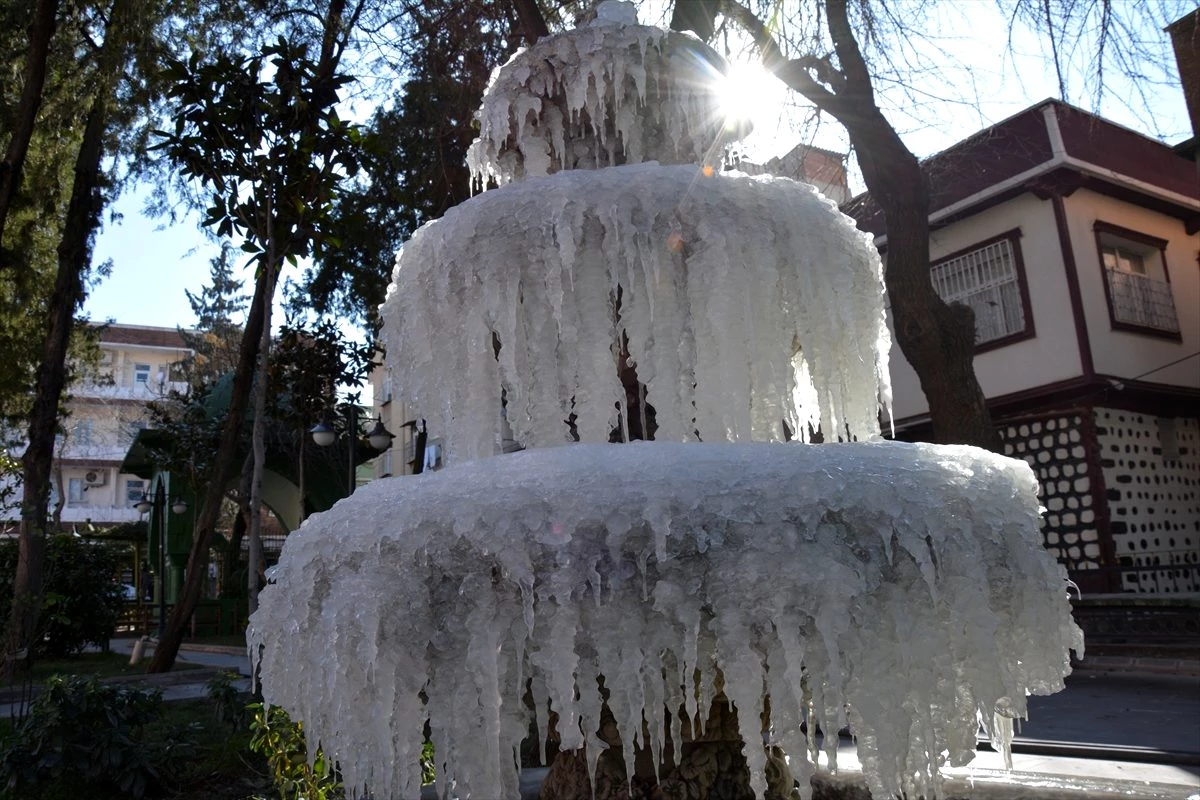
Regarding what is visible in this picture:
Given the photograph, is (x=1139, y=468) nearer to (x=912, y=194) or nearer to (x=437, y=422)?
(x=912, y=194)

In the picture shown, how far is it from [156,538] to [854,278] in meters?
21.2

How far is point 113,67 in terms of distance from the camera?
36.2 ft

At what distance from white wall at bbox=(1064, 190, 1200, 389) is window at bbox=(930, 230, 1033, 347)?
2.61 ft

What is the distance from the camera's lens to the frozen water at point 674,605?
7.10 feet

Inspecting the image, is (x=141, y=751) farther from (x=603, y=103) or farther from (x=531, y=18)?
(x=531, y=18)

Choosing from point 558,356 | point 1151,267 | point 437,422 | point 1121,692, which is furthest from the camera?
point 1151,267

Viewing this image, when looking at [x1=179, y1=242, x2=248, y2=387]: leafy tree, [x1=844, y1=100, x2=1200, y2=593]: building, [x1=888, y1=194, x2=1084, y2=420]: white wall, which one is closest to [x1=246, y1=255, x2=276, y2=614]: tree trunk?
[x1=844, y1=100, x2=1200, y2=593]: building

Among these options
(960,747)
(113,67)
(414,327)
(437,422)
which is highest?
(113,67)

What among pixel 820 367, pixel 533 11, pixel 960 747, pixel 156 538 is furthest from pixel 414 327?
pixel 156 538

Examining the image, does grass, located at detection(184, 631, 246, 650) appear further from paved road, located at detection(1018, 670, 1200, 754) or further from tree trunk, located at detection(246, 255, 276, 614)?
paved road, located at detection(1018, 670, 1200, 754)

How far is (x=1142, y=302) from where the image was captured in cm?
1331

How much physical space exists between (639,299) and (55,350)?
11.3 metres

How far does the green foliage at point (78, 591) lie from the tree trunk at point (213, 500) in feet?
17.8

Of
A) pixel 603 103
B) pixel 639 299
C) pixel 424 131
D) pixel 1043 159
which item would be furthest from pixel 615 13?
pixel 1043 159
